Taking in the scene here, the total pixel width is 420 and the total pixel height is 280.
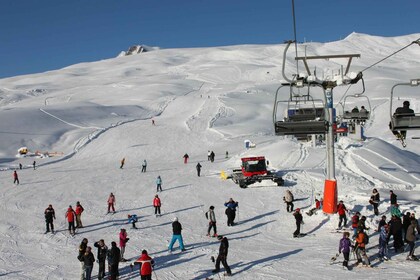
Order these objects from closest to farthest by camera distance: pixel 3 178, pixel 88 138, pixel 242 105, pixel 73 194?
pixel 73 194, pixel 3 178, pixel 88 138, pixel 242 105

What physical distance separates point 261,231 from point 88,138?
39.8m

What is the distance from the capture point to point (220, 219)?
19281 millimetres

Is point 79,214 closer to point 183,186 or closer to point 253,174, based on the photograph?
point 183,186

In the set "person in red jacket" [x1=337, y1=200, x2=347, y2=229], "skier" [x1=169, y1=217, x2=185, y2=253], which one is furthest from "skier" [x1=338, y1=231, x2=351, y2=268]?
"skier" [x1=169, y1=217, x2=185, y2=253]

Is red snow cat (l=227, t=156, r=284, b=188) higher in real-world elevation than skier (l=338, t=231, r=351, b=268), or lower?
higher

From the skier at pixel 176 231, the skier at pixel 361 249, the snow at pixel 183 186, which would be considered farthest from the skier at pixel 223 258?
the skier at pixel 361 249

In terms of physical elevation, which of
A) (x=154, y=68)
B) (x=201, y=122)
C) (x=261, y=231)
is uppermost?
(x=154, y=68)

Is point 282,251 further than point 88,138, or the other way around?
point 88,138

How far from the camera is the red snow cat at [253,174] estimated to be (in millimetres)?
25281

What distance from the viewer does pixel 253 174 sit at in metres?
26.7

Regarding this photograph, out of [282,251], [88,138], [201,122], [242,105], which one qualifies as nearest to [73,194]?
[282,251]

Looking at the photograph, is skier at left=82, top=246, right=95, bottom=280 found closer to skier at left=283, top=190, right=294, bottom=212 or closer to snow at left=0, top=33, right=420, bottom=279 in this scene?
snow at left=0, top=33, right=420, bottom=279

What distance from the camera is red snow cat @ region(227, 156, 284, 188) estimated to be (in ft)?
82.9

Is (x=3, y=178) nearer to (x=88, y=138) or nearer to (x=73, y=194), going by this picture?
(x=73, y=194)
